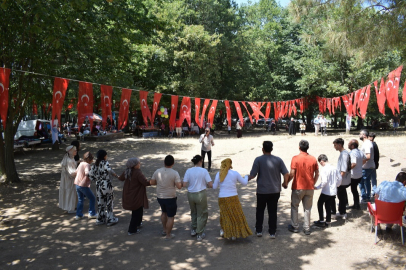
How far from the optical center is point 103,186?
5.76 metres

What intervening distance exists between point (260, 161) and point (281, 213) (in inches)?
83.8

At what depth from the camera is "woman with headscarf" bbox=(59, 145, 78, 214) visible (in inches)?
251

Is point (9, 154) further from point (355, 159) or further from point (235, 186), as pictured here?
point (355, 159)

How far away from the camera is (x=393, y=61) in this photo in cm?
2203

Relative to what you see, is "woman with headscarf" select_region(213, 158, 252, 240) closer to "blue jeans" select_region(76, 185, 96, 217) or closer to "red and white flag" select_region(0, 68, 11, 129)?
"blue jeans" select_region(76, 185, 96, 217)

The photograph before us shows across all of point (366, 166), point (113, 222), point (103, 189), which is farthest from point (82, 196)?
point (366, 166)

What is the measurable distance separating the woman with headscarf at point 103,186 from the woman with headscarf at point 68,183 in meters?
0.82

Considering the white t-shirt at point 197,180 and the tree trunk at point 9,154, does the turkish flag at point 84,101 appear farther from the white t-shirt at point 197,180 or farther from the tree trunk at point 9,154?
the white t-shirt at point 197,180

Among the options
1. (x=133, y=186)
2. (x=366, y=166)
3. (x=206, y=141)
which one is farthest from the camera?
(x=206, y=141)

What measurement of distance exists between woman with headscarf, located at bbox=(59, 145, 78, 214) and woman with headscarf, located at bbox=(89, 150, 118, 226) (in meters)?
0.82

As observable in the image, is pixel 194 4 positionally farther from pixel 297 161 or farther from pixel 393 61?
pixel 297 161

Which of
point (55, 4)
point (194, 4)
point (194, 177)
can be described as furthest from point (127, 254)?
point (194, 4)

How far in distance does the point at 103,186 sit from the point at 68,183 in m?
1.32

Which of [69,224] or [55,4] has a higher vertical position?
[55,4]
